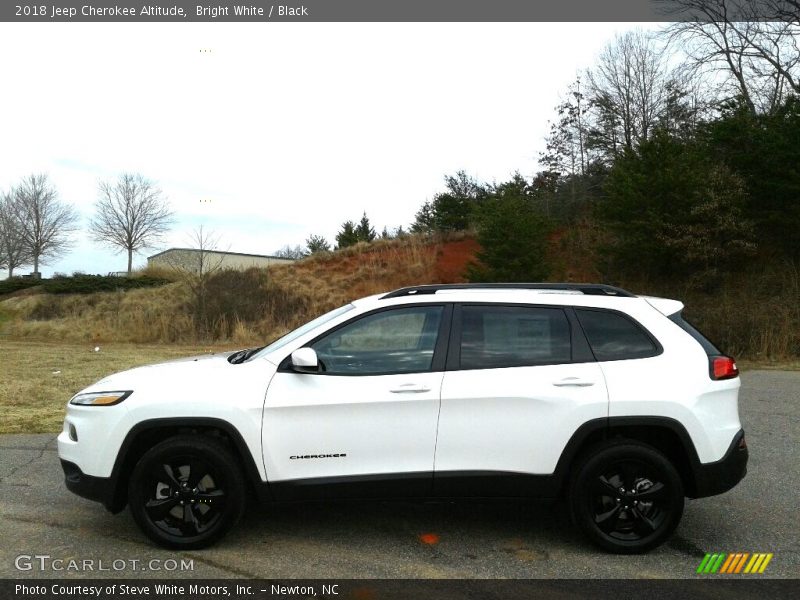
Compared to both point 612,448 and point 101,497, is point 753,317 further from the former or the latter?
point 101,497

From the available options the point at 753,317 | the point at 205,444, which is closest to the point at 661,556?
the point at 205,444

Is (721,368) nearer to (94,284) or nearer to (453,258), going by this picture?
(453,258)

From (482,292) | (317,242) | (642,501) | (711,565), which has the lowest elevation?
(711,565)

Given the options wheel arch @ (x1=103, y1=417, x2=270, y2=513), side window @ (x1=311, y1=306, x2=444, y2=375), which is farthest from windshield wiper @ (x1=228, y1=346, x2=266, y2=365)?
side window @ (x1=311, y1=306, x2=444, y2=375)

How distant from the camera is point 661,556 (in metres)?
4.39

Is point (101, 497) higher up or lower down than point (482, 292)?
lower down

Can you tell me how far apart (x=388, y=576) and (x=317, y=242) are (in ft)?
184

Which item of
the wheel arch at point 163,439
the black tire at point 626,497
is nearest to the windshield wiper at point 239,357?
the wheel arch at point 163,439

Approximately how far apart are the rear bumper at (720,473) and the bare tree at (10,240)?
54.5 meters

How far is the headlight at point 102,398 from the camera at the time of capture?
175 inches

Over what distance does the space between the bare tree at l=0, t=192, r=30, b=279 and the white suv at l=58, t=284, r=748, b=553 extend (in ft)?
173

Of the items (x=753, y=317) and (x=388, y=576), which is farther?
(x=753, y=317)
